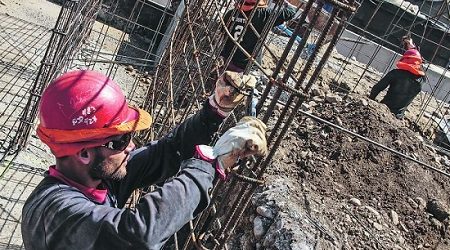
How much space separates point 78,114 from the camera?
2.24 m

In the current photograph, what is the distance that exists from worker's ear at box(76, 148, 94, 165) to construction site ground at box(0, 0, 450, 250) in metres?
2.33

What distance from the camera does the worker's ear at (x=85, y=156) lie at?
90.1 inches

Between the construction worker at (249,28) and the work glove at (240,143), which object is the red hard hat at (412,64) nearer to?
the construction worker at (249,28)

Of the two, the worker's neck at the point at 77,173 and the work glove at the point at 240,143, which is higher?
the work glove at the point at 240,143

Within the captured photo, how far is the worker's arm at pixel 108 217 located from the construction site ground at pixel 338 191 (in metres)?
2.36

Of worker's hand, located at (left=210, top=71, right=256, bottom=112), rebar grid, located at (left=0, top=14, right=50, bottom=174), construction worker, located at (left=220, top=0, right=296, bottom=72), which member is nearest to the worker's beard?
worker's hand, located at (left=210, top=71, right=256, bottom=112)

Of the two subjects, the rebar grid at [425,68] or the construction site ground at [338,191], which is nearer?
the construction site ground at [338,191]

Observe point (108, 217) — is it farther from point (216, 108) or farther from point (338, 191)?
point (338, 191)

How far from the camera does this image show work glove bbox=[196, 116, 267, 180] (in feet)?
6.95

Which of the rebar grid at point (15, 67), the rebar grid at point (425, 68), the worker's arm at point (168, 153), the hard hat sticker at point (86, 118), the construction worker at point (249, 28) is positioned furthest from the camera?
the rebar grid at point (425, 68)

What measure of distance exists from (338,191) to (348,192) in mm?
178

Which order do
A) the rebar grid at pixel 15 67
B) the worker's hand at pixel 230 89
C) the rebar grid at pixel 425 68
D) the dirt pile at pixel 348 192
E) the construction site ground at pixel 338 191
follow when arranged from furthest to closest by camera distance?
Answer: 1. the rebar grid at pixel 425 68
2. the rebar grid at pixel 15 67
3. the dirt pile at pixel 348 192
4. the construction site ground at pixel 338 191
5. the worker's hand at pixel 230 89

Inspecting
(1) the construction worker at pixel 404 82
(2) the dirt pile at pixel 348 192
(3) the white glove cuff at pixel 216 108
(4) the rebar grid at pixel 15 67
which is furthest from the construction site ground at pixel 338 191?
(3) the white glove cuff at pixel 216 108

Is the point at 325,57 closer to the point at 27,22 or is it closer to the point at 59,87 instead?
the point at 59,87
